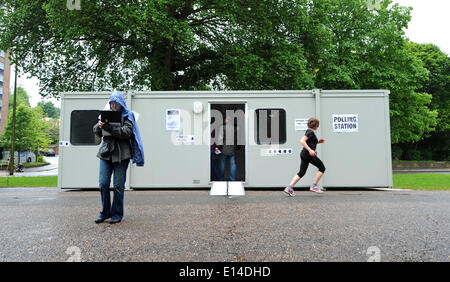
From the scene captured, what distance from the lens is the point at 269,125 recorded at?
8281 millimetres

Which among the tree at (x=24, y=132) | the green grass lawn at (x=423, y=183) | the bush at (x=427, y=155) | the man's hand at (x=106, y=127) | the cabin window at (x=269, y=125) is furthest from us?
the tree at (x=24, y=132)

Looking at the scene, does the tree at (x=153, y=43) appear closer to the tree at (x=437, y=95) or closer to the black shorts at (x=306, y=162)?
the black shorts at (x=306, y=162)

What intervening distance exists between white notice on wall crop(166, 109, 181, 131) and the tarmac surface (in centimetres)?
295

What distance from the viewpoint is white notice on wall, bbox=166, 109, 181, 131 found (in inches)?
327

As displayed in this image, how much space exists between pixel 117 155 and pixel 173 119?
4.25 m

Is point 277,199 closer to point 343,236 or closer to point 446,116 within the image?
point 343,236

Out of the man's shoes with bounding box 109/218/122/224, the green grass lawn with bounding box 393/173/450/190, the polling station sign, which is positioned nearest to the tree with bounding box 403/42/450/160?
the green grass lawn with bounding box 393/173/450/190

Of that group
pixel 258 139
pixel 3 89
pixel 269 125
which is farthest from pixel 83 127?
pixel 3 89

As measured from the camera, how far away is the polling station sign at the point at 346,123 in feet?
27.0

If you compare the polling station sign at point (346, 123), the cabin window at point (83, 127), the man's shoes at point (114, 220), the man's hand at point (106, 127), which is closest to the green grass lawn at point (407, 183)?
the polling station sign at point (346, 123)

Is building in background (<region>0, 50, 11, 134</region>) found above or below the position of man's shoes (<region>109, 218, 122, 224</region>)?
above

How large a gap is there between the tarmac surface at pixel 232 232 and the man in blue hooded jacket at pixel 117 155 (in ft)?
0.91

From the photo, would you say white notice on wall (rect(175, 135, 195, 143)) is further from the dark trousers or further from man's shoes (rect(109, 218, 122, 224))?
man's shoes (rect(109, 218, 122, 224))

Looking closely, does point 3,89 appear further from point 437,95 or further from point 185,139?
point 437,95
